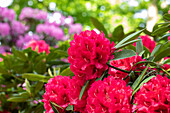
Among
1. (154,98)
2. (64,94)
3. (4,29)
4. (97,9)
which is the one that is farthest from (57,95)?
(97,9)

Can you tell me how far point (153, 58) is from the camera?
2.16 ft

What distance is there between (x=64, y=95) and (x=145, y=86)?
0.90ft

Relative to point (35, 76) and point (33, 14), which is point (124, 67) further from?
point (33, 14)

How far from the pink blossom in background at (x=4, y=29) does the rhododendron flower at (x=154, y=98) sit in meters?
2.12

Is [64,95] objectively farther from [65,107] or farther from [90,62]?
[90,62]

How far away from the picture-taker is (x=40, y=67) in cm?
114

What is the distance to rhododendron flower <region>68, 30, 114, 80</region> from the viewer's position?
0.55 m

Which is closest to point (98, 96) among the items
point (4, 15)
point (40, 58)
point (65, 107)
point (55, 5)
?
point (65, 107)

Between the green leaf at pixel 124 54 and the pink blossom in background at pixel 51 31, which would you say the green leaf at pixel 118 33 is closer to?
the green leaf at pixel 124 54

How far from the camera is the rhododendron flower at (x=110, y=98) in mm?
484

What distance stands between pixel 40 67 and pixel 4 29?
1.39 m

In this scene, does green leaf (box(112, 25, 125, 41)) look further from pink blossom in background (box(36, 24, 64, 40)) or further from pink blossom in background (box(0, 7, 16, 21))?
pink blossom in background (box(0, 7, 16, 21))

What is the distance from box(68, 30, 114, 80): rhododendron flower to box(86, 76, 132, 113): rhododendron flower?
0.16 feet

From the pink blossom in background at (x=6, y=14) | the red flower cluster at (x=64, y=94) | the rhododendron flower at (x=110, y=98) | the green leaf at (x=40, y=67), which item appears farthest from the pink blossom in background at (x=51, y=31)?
the rhododendron flower at (x=110, y=98)
